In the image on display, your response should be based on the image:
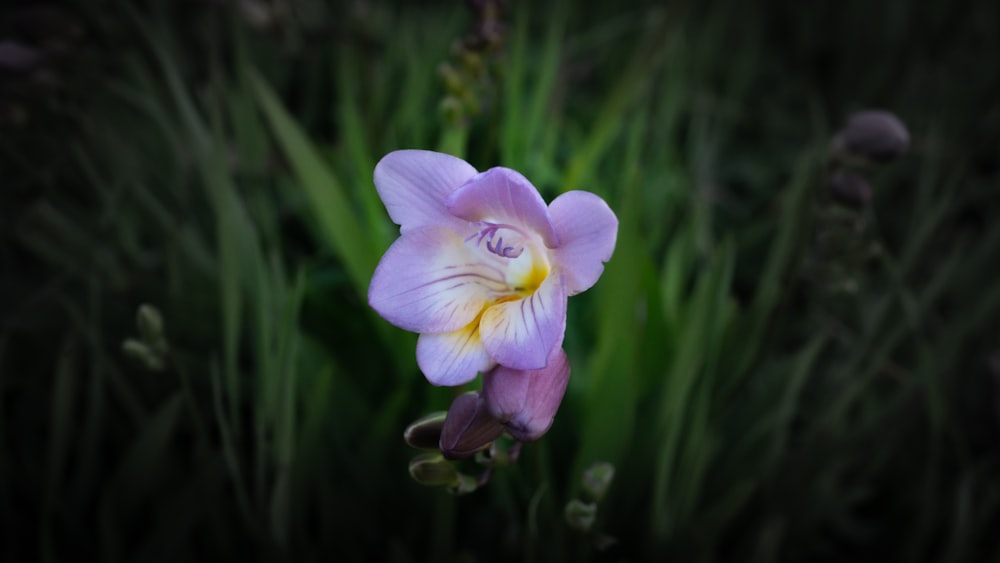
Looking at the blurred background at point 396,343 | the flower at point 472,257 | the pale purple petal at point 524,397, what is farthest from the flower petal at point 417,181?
the blurred background at point 396,343

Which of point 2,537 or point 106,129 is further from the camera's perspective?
point 106,129

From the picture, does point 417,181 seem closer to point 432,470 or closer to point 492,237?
point 492,237

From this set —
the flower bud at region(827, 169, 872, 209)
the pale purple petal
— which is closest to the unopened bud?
the pale purple petal

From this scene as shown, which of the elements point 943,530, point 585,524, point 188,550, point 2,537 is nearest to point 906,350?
point 943,530

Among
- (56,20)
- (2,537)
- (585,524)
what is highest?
(56,20)

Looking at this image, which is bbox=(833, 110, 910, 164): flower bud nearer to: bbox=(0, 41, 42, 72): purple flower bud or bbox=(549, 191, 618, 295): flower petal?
bbox=(549, 191, 618, 295): flower petal

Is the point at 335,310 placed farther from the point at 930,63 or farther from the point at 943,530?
the point at 930,63

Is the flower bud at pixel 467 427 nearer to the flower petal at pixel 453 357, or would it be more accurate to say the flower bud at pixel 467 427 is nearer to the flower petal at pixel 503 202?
the flower petal at pixel 453 357

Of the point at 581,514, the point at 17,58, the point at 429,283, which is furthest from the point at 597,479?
the point at 17,58
